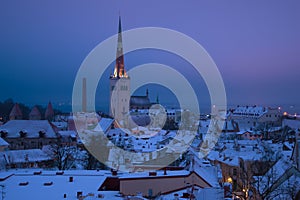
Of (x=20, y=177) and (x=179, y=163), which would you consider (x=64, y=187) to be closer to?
(x=20, y=177)

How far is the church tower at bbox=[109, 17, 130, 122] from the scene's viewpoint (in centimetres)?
8238

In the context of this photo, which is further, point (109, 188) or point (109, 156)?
point (109, 156)

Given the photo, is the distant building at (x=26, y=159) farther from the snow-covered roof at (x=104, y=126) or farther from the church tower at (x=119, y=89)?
the church tower at (x=119, y=89)

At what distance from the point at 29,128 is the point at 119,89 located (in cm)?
4308

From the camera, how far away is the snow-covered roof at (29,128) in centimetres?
4072

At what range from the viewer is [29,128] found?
1633 inches

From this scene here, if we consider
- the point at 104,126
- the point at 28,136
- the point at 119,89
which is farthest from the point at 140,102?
the point at 28,136

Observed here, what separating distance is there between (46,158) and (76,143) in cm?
1095

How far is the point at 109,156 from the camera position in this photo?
25.4 m

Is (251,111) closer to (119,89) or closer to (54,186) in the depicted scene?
(119,89)

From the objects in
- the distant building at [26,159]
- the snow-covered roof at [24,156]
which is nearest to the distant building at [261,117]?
the snow-covered roof at [24,156]

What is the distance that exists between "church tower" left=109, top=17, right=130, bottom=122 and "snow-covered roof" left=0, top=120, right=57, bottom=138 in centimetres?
3869

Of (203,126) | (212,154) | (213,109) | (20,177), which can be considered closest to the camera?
(20,177)

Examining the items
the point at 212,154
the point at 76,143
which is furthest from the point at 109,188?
the point at 76,143
